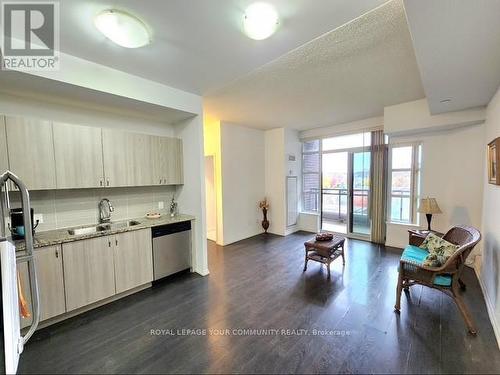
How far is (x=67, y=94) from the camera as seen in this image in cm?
238

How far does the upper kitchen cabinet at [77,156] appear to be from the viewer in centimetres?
244

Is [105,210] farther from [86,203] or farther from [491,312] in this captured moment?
[491,312]

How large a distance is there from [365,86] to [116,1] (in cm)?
296

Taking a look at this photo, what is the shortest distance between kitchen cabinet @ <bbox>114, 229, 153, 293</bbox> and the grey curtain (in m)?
4.46

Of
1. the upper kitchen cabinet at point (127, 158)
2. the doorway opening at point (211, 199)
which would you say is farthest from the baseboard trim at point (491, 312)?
the doorway opening at point (211, 199)

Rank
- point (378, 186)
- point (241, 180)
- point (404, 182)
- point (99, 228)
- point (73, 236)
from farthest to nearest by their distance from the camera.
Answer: point (241, 180) < point (378, 186) < point (404, 182) < point (99, 228) < point (73, 236)

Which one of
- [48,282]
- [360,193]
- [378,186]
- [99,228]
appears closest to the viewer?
[48,282]

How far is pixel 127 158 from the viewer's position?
2975 mm

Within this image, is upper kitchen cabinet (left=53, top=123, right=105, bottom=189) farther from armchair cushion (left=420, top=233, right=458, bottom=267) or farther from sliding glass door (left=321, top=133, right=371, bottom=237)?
sliding glass door (left=321, top=133, right=371, bottom=237)

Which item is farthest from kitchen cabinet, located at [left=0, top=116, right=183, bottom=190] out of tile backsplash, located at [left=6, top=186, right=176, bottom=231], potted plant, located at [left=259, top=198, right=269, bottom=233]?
potted plant, located at [left=259, top=198, right=269, bottom=233]

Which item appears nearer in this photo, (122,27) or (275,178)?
(122,27)

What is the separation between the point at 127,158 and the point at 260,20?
240 centimetres

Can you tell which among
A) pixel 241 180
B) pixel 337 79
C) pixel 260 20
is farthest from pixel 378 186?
pixel 260 20

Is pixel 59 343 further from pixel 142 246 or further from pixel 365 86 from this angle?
pixel 365 86
